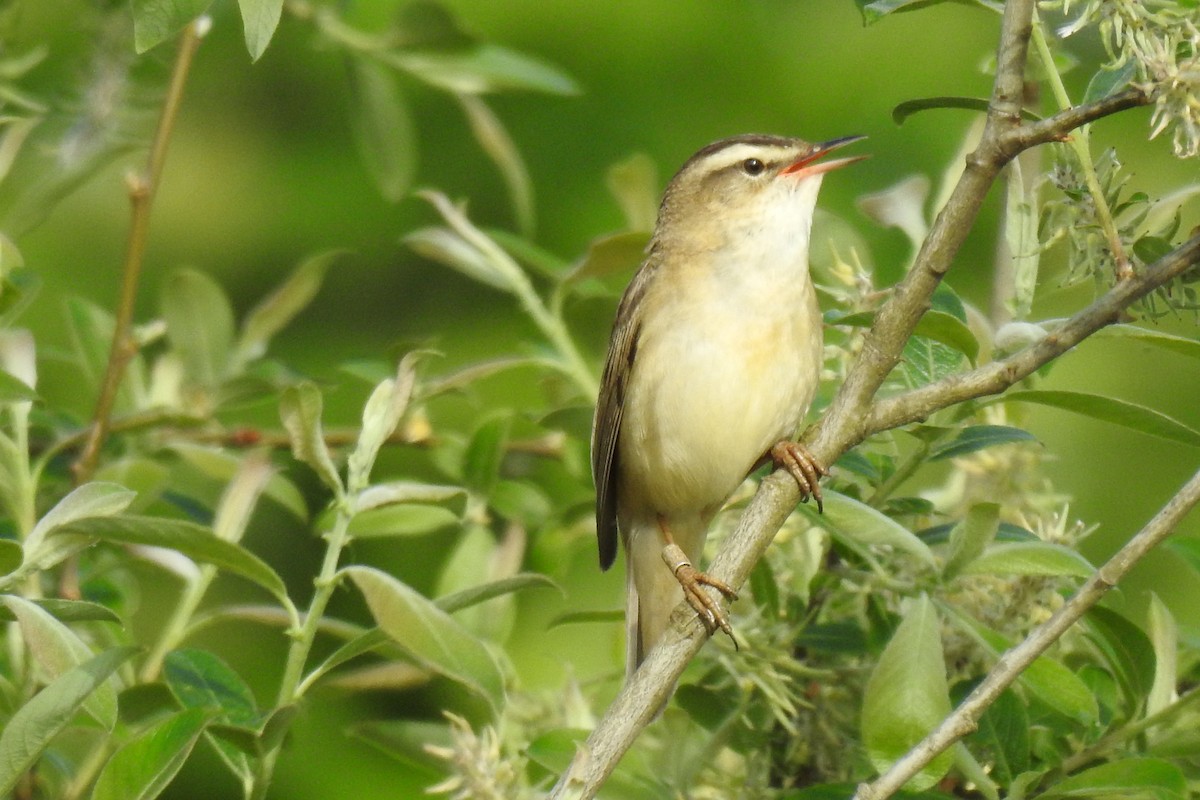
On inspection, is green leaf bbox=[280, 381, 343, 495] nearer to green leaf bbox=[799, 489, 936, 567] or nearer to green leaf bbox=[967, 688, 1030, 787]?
green leaf bbox=[799, 489, 936, 567]

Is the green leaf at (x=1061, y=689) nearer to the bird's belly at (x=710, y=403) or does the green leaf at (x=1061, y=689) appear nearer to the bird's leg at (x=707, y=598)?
the bird's leg at (x=707, y=598)

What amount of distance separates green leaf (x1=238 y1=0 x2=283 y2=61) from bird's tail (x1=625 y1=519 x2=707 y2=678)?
1.21 meters

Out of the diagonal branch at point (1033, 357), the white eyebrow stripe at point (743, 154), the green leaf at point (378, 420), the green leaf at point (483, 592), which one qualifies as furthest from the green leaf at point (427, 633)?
the white eyebrow stripe at point (743, 154)

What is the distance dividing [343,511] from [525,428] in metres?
2.52

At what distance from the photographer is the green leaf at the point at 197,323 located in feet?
9.14

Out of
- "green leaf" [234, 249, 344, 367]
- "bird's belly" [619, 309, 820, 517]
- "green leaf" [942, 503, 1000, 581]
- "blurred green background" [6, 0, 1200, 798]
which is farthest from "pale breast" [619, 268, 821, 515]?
"blurred green background" [6, 0, 1200, 798]

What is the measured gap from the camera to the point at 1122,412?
6.07ft

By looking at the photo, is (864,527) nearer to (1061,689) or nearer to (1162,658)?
(1061,689)

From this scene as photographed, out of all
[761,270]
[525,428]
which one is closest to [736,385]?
[761,270]

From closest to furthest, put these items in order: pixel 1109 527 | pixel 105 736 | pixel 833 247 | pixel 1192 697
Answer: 1. pixel 1192 697
2. pixel 105 736
3. pixel 833 247
4. pixel 1109 527

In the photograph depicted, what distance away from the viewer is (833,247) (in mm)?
2361

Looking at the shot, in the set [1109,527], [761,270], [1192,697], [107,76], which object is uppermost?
[107,76]

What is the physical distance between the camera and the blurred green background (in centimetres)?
464

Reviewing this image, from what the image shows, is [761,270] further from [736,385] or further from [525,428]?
[525,428]
